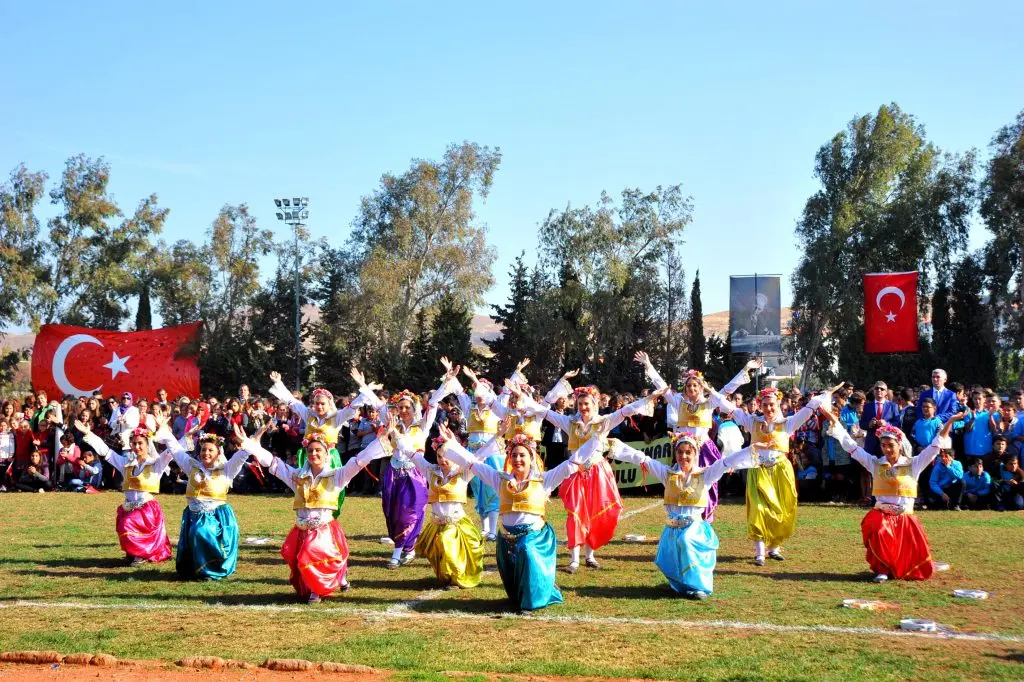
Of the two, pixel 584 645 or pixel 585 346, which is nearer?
pixel 584 645

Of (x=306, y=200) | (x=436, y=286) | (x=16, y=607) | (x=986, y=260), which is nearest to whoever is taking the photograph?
(x=16, y=607)

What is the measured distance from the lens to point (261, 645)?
7.89 metres

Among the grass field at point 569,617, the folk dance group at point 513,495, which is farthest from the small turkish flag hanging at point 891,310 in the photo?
the folk dance group at point 513,495

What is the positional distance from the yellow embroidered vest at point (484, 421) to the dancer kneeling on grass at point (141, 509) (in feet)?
13.7

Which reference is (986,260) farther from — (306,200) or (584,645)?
(584,645)

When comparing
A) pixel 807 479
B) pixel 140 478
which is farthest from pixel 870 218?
pixel 140 478

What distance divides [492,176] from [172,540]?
35.0m

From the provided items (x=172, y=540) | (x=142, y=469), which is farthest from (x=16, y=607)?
(x=172, y=540)

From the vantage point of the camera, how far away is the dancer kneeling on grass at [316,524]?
376 inches

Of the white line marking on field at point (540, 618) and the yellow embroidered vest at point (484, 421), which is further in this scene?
the yellow embroidered vest at point (484, 421)

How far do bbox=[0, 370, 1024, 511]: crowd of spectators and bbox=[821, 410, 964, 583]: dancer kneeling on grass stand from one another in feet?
7.70

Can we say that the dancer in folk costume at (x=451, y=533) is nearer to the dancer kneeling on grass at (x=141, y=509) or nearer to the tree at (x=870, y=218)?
the dancer kneeling on grass at (x=141, y=509)

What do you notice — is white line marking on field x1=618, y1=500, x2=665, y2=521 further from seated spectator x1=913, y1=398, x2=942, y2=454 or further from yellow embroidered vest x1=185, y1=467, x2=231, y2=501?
yellow embroidered vest x1=185, y1=467, x2=231, y2=501

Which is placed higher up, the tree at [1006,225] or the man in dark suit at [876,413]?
the tree at [1006,225]
